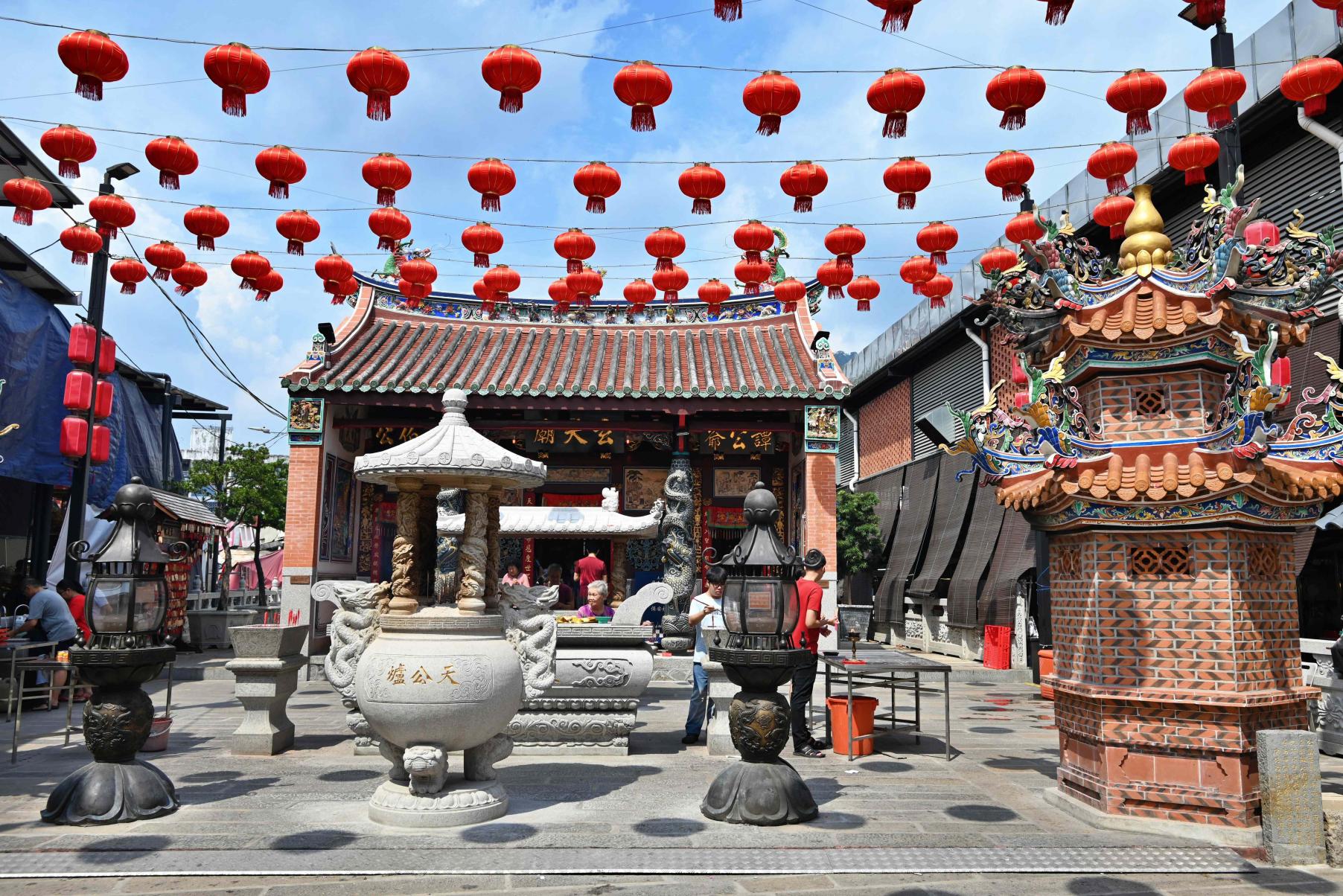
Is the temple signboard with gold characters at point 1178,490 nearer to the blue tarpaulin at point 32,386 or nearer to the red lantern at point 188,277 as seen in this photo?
the red lantern at point 188,277

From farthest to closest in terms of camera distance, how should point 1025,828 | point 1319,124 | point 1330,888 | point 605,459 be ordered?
point 605,459 → point 1319,124 → point 1025,828 → point 1330,888

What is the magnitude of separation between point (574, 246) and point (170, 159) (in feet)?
14.4

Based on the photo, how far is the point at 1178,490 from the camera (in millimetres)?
5926

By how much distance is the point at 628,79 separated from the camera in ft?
25.7

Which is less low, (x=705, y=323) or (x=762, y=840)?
(x=705, y=323)

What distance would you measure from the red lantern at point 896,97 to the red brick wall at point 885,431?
18.9 metres

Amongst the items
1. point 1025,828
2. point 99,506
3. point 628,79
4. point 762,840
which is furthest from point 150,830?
point 99,506

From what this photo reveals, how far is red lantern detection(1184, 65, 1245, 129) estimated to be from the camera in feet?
25.7

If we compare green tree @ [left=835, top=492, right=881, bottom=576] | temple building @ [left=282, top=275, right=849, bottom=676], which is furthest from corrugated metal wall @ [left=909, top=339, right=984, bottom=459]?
temple building @ [left=282, top=275, right=849, bottom=676]

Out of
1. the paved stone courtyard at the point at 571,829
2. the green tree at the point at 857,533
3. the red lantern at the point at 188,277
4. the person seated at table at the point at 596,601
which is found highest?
the red lantern at the point at 188,277

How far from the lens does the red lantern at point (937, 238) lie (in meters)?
10.4

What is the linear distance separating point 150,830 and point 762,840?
383 centimetres

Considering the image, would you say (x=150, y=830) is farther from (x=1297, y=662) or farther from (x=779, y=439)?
(x=779, y=439)

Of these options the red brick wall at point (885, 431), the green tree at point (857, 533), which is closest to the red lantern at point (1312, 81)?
the green tree at point (857, 533)
